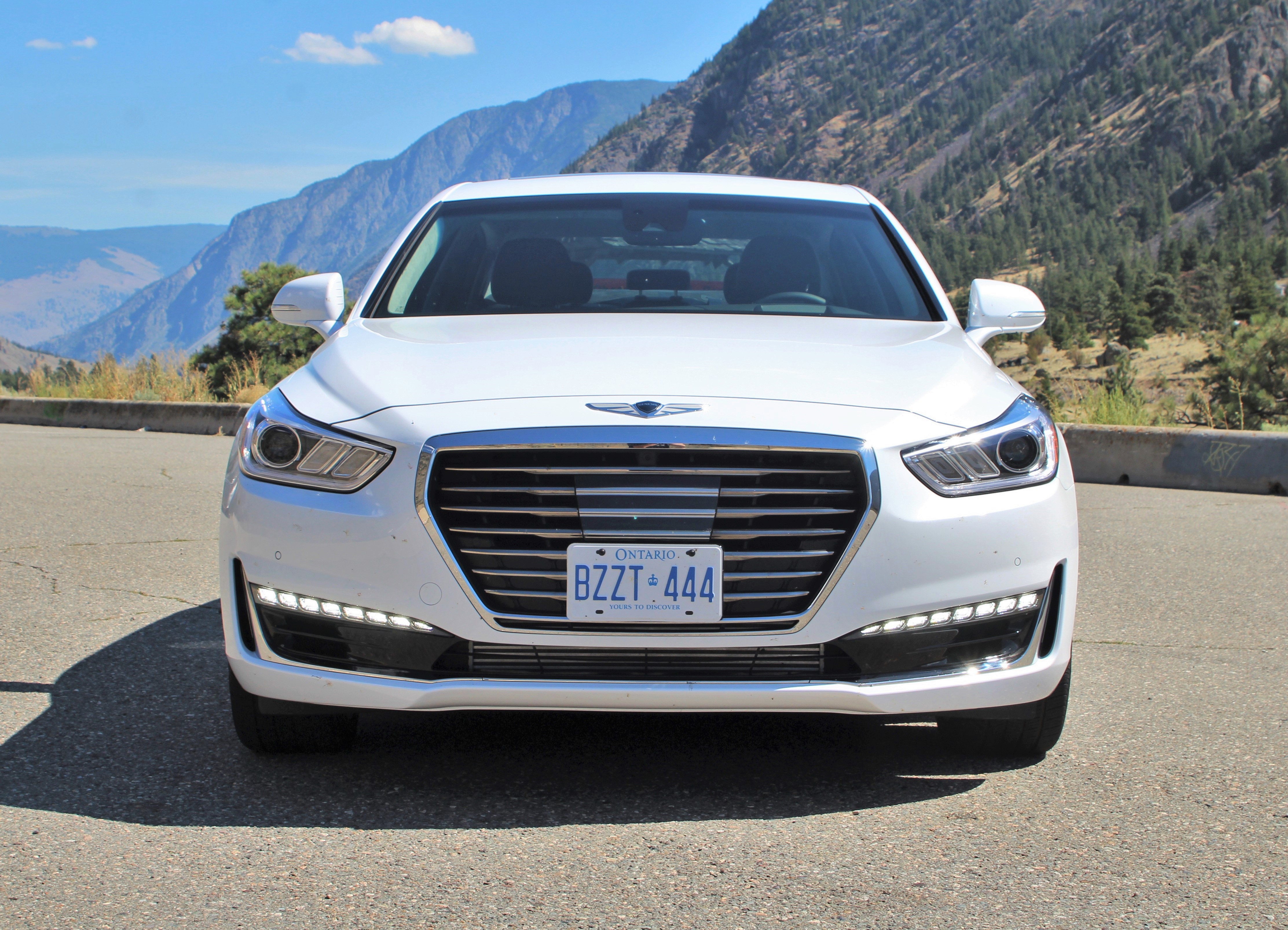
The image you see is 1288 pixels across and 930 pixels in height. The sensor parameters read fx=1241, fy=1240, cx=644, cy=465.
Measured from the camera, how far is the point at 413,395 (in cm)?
287

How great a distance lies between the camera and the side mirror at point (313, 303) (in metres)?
3.97

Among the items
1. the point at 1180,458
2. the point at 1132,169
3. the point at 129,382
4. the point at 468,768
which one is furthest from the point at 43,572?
the point at 1132,169

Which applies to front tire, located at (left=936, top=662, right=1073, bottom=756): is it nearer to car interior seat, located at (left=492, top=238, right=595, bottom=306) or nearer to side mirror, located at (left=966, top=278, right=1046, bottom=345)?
side mirror, located at (left=966, top=278, right=1046, bottom=345)

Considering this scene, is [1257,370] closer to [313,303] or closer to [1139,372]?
[313,303]

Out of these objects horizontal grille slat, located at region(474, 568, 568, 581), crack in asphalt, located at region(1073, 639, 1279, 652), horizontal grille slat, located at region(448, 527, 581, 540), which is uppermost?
horizontal grille slat, located at region(448, 527, 581, 540)

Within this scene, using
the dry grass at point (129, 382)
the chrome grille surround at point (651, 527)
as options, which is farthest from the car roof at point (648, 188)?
the dry grass at point (129, 382)

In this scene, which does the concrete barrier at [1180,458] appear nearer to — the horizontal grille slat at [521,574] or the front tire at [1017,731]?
the front tire at [1017,731]

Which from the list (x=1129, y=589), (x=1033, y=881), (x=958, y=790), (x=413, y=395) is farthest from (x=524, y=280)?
(x=1129, y=589)

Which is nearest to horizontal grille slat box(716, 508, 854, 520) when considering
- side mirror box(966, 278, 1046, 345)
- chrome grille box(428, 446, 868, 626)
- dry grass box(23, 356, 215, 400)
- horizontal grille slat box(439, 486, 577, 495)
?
chrome grille box(428, 446, 868, 626)

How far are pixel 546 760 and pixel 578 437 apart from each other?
97cm

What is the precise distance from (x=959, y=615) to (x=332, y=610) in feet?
4.59

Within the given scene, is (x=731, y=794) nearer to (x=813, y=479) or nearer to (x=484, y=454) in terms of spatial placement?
(x=813, y=479)

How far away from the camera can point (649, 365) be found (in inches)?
118

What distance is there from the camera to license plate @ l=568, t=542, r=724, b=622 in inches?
104
